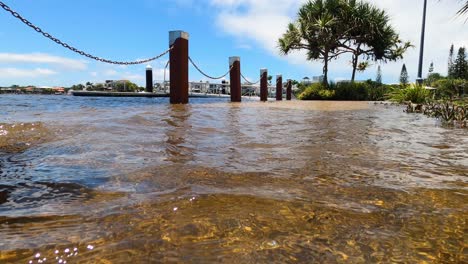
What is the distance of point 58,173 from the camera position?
2279mm

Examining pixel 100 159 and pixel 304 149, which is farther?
pixel 304 149

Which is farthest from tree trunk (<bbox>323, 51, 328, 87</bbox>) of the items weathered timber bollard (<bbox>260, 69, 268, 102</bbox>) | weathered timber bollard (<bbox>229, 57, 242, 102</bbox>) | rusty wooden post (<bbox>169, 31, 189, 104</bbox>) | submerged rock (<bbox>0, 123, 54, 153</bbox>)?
submerged rock (<bbox>0, 123, 54, 153</bbox>)

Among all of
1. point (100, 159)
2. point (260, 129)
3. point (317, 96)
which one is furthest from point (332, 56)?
point (100, 159)

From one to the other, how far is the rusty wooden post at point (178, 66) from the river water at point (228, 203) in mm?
5810

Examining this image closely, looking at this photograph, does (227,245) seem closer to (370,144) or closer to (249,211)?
(249,211)

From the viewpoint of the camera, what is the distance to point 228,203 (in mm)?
1775

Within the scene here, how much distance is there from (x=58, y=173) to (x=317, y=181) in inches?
61.7

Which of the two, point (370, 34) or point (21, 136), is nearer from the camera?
point (21, 136)

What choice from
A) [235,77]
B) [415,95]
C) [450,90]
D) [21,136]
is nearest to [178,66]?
[235,77]

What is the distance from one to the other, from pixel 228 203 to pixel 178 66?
7685 mm

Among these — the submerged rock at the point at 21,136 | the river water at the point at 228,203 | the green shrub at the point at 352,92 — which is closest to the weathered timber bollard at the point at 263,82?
the green shrub at the point at 352,92

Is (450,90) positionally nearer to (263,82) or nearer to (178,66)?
(263,82)

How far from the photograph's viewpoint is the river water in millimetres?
1307

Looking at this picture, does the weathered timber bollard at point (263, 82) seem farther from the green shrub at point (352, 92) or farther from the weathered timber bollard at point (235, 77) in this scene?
the green shrub at point (352, 92)
